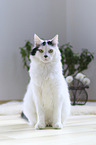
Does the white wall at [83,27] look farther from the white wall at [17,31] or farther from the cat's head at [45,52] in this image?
the cat's head at [45,52]

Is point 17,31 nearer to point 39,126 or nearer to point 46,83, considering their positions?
point 46,83

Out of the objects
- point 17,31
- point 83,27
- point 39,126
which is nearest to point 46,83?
point 39,126

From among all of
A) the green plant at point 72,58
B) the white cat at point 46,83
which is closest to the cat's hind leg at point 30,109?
the white cat at point 46,83

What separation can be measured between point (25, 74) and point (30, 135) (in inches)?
123

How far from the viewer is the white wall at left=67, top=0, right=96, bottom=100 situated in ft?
15.3

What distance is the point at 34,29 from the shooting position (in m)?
4.81

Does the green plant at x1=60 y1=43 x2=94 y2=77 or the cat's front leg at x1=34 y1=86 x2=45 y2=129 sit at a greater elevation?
the green plant at x1=60 y1=43 x2=94 y2=77

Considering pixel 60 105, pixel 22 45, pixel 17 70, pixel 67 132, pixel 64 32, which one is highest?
pixel 64 32

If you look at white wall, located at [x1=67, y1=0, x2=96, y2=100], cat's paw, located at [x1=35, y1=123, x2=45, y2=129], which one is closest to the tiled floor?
cat's paw, located at [x1=35, y1=123, x2=45, y2=129]

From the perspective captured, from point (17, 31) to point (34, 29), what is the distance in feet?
1.19

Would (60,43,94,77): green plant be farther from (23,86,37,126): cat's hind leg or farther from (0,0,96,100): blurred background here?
(23,86,37,126): cat's hind leg

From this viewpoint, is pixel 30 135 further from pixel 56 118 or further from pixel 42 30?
pixel 42 30

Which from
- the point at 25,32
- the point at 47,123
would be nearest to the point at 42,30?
the point at 25,32

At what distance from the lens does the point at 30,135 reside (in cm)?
162
